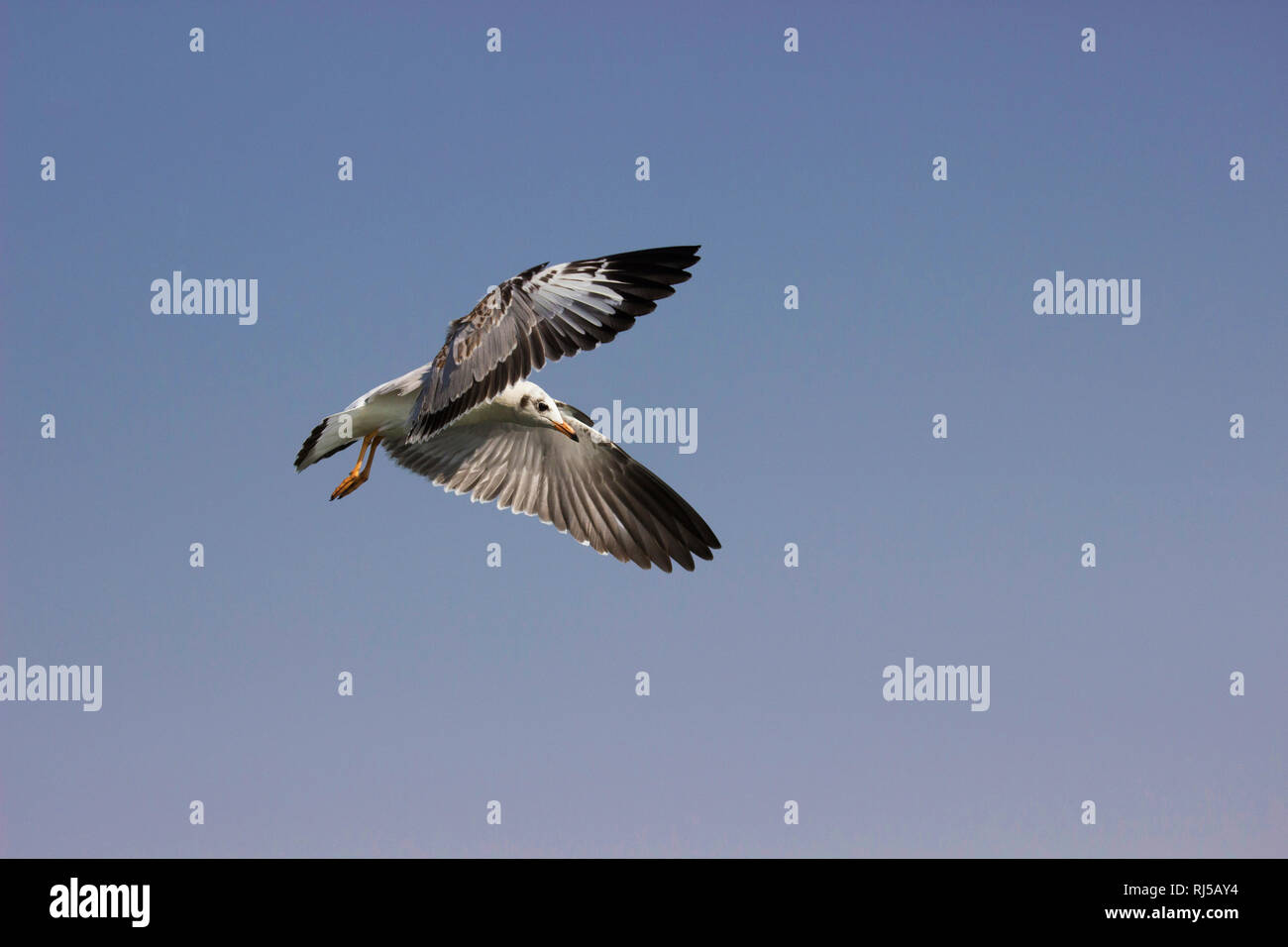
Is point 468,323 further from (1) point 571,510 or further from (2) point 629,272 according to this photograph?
(1) point 571,510

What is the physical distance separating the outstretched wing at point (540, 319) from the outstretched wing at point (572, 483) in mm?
1667

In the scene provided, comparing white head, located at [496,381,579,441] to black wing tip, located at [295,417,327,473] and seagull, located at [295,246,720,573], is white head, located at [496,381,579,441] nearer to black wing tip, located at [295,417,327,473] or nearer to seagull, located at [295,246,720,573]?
seagull, located at [295,246,720,573]

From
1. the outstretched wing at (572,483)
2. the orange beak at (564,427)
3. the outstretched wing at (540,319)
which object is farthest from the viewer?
the outstretched wing at (572,483)

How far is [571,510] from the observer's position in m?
8.26

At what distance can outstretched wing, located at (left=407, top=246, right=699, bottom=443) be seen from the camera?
5.85 m

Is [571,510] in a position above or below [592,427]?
below

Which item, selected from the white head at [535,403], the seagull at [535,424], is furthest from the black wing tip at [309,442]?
the white head at [535,403]

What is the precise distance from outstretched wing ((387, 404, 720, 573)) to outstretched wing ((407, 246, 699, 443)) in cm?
167

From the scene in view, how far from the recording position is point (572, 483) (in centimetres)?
836

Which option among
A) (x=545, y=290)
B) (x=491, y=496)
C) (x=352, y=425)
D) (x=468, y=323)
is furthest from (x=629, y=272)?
(x=491, y=496)

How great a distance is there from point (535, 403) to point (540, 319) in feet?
4.61

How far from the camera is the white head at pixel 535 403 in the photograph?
7.36m

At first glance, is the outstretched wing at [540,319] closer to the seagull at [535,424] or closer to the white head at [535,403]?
the seagull at [535,424]
